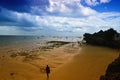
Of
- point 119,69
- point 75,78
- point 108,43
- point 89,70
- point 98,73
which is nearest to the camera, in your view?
point 119,69

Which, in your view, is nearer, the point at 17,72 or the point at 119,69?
the point at 119,69

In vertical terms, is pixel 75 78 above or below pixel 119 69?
below

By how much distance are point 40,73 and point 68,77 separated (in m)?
3.76

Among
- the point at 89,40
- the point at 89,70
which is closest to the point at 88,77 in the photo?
the point at 89,70

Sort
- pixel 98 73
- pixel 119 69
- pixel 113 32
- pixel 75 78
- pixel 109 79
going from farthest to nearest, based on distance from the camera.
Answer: pixel 113 32 → pixel 98 73 → pixel 75 78 → pixel 119 69 → pixel 109 79

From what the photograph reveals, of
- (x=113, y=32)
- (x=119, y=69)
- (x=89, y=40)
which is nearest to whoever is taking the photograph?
(x=119, y=69)

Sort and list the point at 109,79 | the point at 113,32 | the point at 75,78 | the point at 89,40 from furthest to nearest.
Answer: the point at 89,40 → the point at 113,32 → the point at 75,78 → the point at 109,79

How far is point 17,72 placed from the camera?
722 inches

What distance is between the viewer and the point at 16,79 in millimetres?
15750

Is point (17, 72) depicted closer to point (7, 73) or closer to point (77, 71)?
point (7, 73)

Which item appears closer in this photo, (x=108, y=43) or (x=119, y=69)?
(x=119, y=69)

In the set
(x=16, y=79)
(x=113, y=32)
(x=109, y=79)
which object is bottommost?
(x=16, y=79)

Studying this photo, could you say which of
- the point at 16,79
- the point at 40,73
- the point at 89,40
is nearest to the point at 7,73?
the point at 16,79

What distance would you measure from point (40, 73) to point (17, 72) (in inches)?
118
